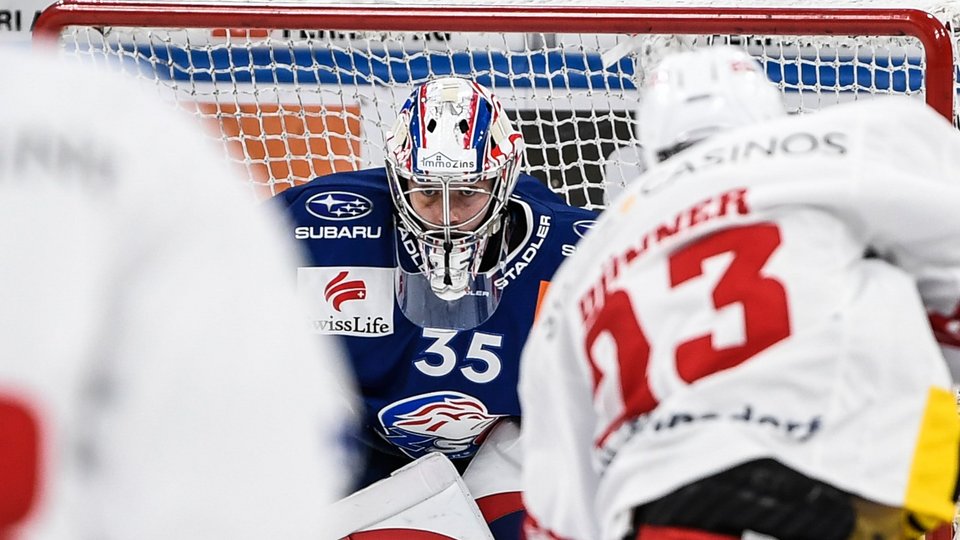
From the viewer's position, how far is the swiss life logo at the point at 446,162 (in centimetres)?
216

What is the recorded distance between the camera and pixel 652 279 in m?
1.08

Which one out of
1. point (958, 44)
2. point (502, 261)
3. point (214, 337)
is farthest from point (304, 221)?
point (214, 337)

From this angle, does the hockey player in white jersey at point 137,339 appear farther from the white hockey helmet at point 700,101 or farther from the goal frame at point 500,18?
the goal frame at point 500,18

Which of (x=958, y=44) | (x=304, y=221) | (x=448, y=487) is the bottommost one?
(x=448, y=487)

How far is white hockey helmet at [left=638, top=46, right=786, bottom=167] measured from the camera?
123 cm

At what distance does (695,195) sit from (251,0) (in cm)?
174

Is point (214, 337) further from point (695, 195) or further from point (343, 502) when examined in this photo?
point (343, 502)

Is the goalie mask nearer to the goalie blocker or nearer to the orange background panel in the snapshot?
the goalie blocker

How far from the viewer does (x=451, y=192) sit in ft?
7.21

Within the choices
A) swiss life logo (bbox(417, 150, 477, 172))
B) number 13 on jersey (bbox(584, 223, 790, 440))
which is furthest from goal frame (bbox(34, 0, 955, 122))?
number 13 on jersey (bbox(584, 223, 790, 440))

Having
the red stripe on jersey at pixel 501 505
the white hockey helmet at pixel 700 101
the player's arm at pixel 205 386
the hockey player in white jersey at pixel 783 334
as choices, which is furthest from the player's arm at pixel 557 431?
the red stripe on jersey at pixel 501 505

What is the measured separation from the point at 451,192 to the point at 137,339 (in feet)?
5.71

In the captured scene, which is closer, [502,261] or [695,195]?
[695,195]

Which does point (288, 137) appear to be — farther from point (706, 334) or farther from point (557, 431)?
point (706, 334)
